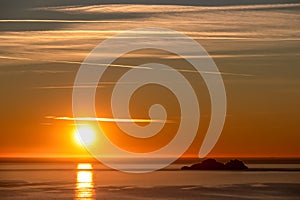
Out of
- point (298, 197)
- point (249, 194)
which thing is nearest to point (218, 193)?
point (249, 194)

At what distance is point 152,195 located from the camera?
449 ft

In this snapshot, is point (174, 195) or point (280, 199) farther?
point (174, 195)

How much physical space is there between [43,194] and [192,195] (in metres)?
21.8

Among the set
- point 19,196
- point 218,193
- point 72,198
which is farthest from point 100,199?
point 218,193

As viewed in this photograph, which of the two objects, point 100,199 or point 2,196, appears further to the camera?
point 2,196

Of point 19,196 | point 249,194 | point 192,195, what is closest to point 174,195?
point 192,195

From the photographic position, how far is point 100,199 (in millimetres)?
128375

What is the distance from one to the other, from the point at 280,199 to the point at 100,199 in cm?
2400

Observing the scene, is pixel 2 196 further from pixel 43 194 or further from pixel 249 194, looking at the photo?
pixel 249 194

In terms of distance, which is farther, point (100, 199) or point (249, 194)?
point (249, 194)

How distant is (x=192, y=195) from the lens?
136375 millimetres

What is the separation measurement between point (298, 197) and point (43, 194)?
3690cm

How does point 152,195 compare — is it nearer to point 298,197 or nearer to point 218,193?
point 218,193

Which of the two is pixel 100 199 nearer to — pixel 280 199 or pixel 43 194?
pixel 43 194
